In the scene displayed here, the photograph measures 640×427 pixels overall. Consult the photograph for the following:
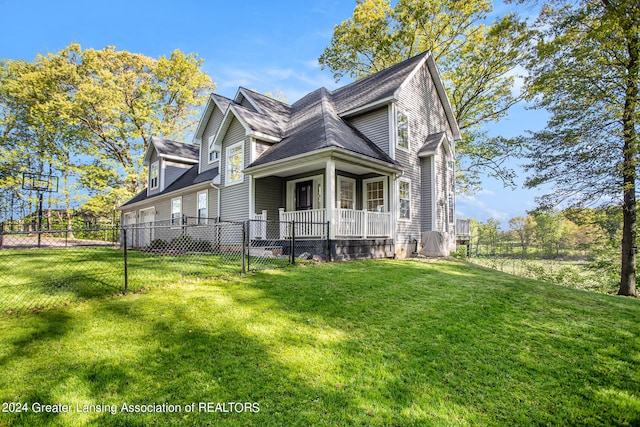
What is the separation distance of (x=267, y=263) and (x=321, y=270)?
5.70ft

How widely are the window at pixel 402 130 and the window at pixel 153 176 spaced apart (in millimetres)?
14809

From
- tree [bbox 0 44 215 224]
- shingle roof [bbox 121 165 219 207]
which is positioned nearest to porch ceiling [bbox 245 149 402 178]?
shingle roof [bbox 121 165 219 207]

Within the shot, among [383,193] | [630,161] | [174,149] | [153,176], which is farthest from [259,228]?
[630,161]

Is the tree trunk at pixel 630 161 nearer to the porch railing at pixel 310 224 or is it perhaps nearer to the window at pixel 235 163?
the porch railing at pixel 310 224

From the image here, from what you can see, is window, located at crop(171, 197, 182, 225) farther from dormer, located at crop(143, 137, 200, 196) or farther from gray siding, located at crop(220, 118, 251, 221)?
gray siding, located at crop(220, 118, 251, 221)

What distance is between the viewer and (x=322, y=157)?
9.22 metres

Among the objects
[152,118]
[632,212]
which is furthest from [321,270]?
[152,118]

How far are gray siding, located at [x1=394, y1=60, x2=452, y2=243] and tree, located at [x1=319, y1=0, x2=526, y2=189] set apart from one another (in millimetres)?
4700

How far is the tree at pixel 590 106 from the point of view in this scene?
376 inches

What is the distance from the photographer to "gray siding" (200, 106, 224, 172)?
15188mm

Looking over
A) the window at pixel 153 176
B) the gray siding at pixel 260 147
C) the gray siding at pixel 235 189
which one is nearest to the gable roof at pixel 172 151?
the window at pixel 153 176

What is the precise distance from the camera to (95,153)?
77.6 feet

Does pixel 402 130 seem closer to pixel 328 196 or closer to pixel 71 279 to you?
pixel 328 196

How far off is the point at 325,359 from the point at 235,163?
1108 cm
